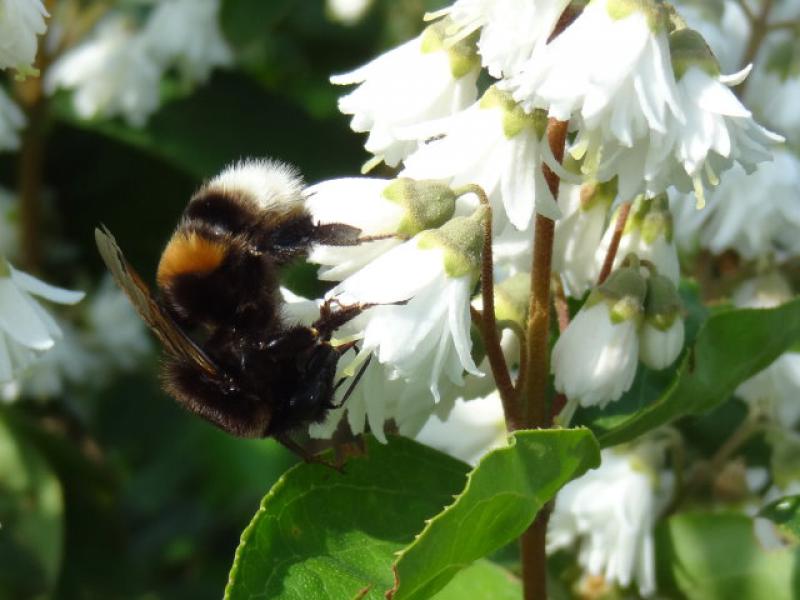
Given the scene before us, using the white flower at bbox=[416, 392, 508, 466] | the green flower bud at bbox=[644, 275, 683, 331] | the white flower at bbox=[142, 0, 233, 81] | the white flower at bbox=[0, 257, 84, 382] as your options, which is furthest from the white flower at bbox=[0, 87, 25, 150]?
the green flower bud at bbox=[644, 275, 683, 331]

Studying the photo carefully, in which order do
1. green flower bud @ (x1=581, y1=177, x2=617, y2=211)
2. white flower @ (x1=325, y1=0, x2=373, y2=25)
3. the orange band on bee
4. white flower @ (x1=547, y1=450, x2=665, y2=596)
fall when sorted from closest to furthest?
the orange band on bee
green flower bud @ (x1=581, y1=177, x2=617, y2=211)
white flower @ (x1=547, y1=450, x2=665, y2=596)
white flower @ (x1=325, y1=0, x2=373, y2=25)

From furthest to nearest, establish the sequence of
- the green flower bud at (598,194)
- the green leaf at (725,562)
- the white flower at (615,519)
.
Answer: the white flower at (615,519) < the green leaf at (725,562) < the green flower bud at (598,194)

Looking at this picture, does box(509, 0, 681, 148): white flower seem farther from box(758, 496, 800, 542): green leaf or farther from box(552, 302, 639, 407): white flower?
box(758, 496, 800, 542): green leaf

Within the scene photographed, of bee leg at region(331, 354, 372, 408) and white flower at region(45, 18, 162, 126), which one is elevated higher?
bee leg at region(331, 354, 372, 408)

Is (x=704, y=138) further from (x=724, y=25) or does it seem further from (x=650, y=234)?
(x=724, y=25)

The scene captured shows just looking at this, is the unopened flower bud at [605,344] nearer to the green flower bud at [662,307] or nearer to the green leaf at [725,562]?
the green flower bud at [662,307]

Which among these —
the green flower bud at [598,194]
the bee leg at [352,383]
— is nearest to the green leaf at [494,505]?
the bee leg at [352,383]
